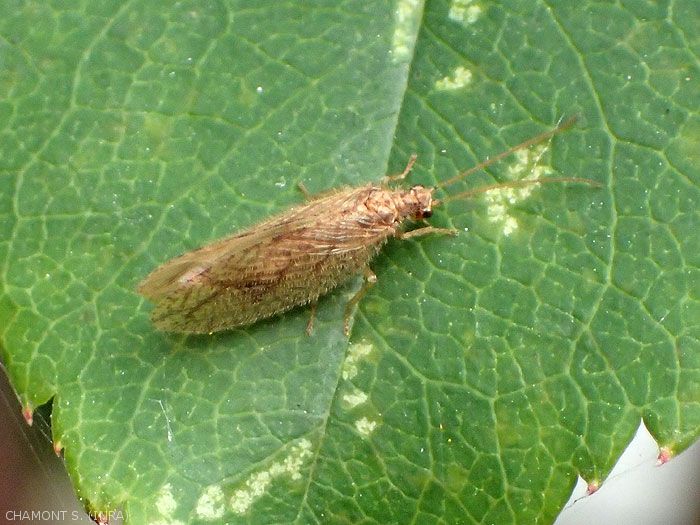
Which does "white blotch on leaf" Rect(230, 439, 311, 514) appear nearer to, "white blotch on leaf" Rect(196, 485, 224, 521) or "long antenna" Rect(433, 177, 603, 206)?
"white blotch on leaf" Rect(196, 485, 224, 521)

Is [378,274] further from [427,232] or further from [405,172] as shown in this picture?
[405,172]

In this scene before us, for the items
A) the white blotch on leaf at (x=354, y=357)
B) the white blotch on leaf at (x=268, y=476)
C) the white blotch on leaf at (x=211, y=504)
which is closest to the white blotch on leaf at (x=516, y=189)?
the white blotch on leaf at (x=354, y=357)

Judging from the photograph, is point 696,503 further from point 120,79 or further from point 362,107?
point 120,79

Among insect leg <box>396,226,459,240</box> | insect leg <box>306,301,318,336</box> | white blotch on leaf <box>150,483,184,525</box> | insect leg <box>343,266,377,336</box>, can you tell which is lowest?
white blotch on leaf <box>150,483,184,525</box>

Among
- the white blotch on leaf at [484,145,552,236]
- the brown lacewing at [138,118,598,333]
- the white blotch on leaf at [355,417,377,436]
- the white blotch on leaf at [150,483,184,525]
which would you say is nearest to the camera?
the white blotch on leaf at [150,483,184,525]

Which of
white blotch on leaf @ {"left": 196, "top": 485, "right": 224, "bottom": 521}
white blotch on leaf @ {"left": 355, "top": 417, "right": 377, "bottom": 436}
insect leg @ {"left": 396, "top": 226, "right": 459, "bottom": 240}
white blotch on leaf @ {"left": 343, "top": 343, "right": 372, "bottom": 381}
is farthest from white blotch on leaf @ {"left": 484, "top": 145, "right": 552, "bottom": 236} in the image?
white blotch on leaf @ {"left": 196, "top": 485, "right": 224, "bottom": 521}

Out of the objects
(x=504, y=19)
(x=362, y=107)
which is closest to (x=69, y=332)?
(x=362, y=107)
